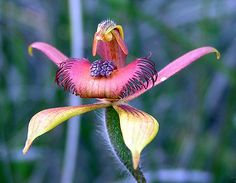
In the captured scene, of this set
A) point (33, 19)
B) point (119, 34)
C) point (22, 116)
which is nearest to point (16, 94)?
point (22, 116)

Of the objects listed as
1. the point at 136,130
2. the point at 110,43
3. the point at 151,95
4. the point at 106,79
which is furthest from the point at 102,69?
the point at 151,95

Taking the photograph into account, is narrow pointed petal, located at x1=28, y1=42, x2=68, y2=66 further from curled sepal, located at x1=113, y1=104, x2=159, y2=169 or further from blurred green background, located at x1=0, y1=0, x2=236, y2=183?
blurred green background, located at x1=0, y1=0, x2=236, y2=183

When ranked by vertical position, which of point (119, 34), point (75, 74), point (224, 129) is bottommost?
point (224, 129)

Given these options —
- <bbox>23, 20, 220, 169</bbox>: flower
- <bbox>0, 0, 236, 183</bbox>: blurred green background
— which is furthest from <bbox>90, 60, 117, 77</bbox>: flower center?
<bbox>0, 0, 236, 183</bbox>: blurred green background

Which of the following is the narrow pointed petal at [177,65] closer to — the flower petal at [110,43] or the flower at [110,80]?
the flower at [110,80]

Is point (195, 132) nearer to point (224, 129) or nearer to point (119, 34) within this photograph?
point (224, 129)
